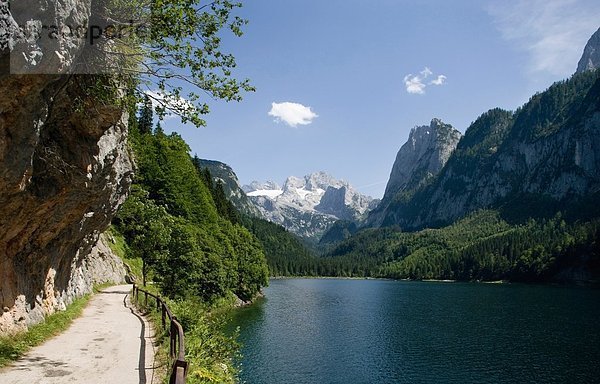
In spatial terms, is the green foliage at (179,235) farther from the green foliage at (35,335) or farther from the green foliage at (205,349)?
the green foliage at (205,349)

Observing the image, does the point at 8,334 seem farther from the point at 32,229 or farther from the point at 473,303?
the point at 473,303

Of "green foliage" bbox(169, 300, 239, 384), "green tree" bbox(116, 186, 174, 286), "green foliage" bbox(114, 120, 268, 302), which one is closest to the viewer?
"green foliage" bbox(169, 300, 239, 384)

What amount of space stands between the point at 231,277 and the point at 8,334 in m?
53.3

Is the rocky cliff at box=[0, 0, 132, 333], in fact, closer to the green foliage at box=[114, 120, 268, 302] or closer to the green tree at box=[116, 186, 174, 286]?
the green tree at box=[116, 186, 174, 286]

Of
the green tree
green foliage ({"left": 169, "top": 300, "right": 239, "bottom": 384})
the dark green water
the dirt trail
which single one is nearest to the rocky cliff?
the dirt trail

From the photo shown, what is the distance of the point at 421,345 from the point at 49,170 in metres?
48.4

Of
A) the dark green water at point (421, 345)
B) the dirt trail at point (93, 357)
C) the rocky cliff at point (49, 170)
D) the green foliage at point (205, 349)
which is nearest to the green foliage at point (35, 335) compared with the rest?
Result: the dirt trail at point (93, 357)

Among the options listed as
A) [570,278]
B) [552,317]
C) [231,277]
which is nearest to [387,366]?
[231,277]

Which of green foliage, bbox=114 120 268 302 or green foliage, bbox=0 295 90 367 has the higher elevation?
green foliage, bbox=114 120 268 302

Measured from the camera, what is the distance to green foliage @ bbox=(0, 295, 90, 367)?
1527cm

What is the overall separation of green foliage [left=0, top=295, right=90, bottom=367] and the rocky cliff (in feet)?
1.74

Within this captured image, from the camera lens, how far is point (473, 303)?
322 ft

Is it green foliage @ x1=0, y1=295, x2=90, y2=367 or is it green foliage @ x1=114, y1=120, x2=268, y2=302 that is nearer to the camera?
green foliage @ x1=0, y1=295, x2=90, y2=367

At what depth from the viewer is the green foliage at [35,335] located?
50.1ft
